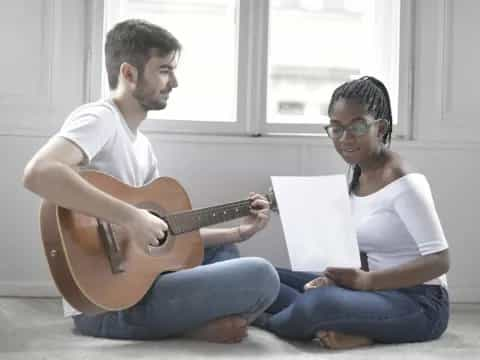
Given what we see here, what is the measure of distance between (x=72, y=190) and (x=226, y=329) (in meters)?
0.54

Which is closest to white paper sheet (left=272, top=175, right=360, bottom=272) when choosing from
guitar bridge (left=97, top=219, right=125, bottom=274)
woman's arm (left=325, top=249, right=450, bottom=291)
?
woman's arm (left=325, top=249, right=450, bottom=291)

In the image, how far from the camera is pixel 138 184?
1.95 metres

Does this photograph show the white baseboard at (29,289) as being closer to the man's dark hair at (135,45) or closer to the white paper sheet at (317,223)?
the man's dark hair at (135,45)

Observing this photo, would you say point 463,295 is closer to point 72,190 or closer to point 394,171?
point 394,171

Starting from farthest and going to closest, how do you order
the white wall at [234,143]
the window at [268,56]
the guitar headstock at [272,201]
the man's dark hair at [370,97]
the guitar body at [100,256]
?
the window at [268,56], the white wall at [234,143], the guitar headstock at [272,201], the man's dark hair at [370,97], the guitar body at [100,256]

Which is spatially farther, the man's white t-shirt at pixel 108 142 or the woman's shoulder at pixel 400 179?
the woman's shoulder at pixel 400 179

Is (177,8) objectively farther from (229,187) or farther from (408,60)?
(408,60)

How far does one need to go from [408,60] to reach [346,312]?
122 cm

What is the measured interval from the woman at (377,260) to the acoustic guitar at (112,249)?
1.14 ft

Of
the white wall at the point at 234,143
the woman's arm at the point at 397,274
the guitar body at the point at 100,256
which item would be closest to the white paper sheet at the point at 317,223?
the woman's arm at the point at 397,274

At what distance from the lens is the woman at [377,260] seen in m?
1.79

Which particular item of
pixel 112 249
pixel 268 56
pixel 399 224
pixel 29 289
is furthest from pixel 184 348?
pixel 268 56

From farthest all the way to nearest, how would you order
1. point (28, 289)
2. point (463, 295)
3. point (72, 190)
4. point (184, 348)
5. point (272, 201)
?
point (463, 295), point (28, 289), point (272, 201), point (184, 348), point (72, 190)

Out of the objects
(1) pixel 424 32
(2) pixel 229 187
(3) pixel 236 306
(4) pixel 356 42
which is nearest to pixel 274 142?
(2) pixel 229 187
